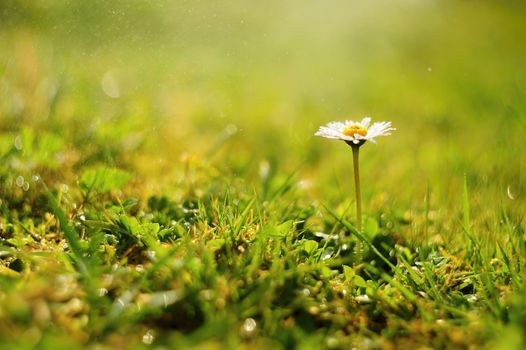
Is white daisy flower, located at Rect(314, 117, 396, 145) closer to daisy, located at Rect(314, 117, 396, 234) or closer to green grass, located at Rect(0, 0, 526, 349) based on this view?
daisy, located at Rect(314, 117, 396, 234)

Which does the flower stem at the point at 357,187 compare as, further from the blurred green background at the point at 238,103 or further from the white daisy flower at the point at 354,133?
the blurred green background at the point at 238,103

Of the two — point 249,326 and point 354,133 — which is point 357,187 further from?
point 249,326

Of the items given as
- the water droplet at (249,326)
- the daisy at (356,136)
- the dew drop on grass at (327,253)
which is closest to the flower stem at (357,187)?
the daisy at (356,136)

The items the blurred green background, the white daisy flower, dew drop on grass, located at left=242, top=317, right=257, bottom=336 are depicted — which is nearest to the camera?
dew drop on grass, located at left=242, top=317, right=257, bottom=336

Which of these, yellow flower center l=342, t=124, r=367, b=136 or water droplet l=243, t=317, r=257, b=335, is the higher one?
yellow flower center l=342, t=124, r=367, b=136

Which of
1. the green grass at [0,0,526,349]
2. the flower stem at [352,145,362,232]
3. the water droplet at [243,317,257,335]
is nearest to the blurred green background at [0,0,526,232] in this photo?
the green grass at [0,0,526,349]

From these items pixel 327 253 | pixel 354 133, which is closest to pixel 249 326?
pixel 327 253
